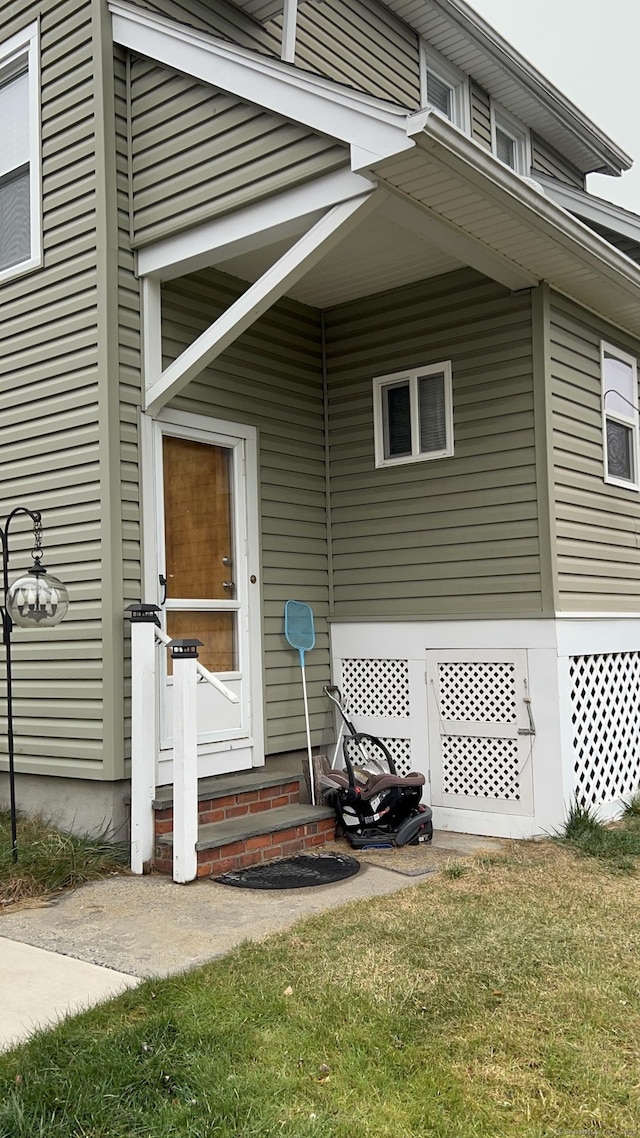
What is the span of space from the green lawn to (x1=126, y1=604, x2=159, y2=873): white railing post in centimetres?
142

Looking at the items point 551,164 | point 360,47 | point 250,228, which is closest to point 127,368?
point 250,228

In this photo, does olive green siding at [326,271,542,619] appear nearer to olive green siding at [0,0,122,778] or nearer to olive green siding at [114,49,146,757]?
olive green siding at [114,49,146,757]

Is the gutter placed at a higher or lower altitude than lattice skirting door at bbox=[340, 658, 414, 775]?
higher

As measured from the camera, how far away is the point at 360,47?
8.09 metres

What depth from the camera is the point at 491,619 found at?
20.4 ft

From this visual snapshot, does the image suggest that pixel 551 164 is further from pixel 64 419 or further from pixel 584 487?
pixel 64 419

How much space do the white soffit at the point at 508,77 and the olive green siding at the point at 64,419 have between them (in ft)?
12.0

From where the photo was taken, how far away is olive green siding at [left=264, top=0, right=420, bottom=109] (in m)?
7.57

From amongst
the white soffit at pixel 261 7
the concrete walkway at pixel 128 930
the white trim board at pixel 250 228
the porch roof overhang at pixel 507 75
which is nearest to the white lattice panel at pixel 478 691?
the concrete walkway at pixel 128 930

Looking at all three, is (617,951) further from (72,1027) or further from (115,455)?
(115,455)

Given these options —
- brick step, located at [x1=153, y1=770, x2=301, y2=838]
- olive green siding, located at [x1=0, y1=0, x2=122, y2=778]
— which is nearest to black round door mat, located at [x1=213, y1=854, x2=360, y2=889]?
brick step, located at [x1=153, y1=770, x2=301, y2=838]

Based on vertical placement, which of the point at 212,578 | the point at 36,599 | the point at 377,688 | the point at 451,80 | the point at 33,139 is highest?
the point at 451,80

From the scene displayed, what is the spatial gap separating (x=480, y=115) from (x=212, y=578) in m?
5.93

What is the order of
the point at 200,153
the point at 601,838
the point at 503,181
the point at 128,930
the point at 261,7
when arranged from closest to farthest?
1. the point at 128,930
2. the point at 503,181
3. the point at 200,153
4. the point at 601,838
5. the point at 261,7
